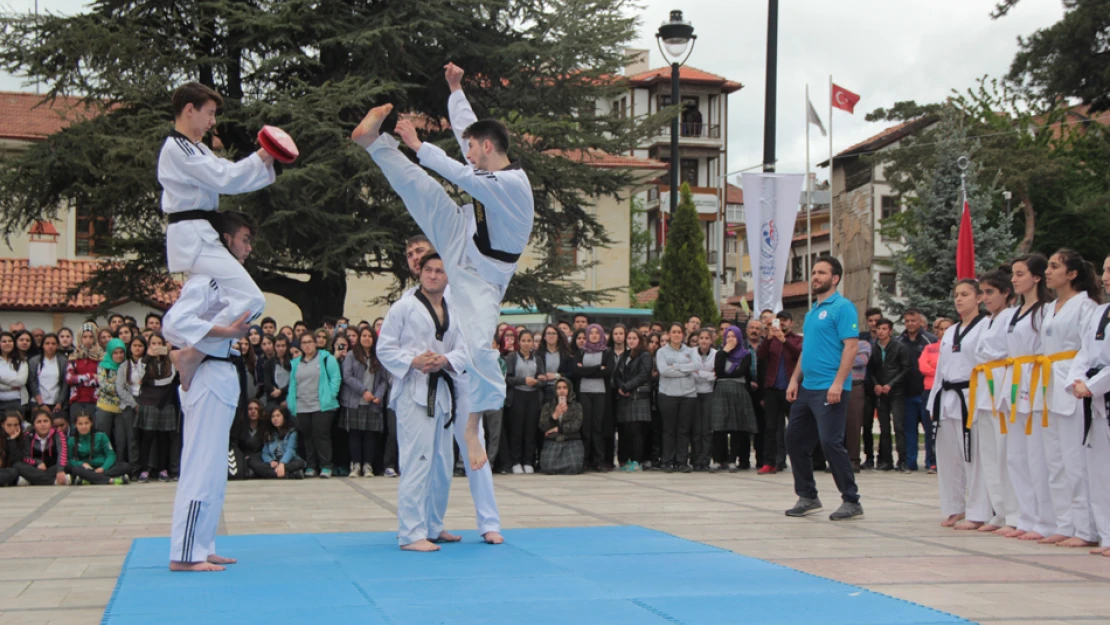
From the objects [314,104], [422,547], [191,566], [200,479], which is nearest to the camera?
[191,566]

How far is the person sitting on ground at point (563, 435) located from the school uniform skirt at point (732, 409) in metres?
1.86

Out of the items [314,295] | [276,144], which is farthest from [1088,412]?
[314,295]

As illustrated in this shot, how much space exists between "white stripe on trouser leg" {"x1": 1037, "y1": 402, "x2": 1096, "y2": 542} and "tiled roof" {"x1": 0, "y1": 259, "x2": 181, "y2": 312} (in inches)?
1245

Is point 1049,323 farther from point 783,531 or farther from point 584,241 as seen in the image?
point 584,241

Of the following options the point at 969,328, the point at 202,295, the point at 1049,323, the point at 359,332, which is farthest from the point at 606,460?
the point at 202,295

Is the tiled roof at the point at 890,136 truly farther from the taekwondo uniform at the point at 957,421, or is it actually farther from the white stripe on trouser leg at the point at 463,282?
the white stripe on trouser leg at the point at 463,282

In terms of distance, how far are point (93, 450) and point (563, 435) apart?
5.69 m

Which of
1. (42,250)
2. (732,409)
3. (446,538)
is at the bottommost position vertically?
(446,538)

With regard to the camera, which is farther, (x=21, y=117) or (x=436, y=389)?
(x=21, y=117)

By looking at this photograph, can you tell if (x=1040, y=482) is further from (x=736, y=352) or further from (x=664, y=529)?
(x=736, y=352)

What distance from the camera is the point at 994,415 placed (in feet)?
26.2

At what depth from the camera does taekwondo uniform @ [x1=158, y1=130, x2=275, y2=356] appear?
5652mm

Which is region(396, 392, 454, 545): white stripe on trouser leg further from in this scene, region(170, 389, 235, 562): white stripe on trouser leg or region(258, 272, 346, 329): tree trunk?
region(258, 272, 346, 329): tree trunk

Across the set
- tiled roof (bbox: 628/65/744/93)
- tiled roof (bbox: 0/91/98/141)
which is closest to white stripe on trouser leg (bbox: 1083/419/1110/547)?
tiled roof (bbox: 0/91/98/141)
